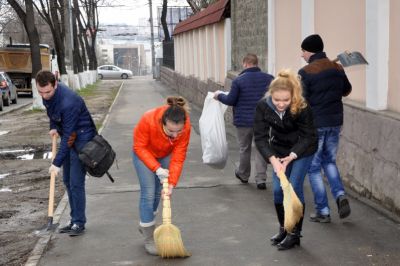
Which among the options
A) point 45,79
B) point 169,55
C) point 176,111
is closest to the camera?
point 176,111

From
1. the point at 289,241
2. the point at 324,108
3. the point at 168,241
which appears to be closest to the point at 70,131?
the point at 168,241

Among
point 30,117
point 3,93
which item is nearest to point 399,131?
point 30,117

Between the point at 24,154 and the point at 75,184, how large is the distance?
5794 millimetres

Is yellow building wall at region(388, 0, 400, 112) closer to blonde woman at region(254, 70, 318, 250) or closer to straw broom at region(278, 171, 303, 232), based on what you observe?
blonde woman at region(254, 70, 318, 250)

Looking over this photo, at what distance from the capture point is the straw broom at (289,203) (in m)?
4.59

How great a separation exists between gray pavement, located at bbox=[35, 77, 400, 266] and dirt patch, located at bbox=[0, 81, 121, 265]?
13.3 inches

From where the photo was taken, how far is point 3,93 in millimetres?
23000

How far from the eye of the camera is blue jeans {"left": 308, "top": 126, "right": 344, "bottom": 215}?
18.6ft

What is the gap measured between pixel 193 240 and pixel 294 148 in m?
1.33

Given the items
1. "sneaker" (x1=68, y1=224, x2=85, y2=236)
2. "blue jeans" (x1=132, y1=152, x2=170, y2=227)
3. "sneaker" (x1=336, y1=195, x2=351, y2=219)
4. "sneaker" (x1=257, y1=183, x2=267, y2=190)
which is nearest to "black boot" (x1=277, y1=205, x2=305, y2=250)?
"sneaker" (x1=336, y1=195, x2=351, y2=219)

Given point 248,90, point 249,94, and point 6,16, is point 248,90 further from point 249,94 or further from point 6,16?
point 6,16

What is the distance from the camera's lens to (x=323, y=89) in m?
5.62

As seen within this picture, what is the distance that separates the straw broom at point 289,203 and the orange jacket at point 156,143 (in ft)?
2.64

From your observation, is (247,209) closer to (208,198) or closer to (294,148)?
(208,198)
